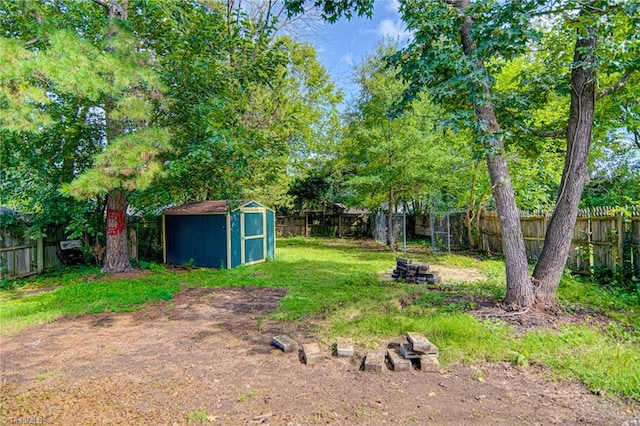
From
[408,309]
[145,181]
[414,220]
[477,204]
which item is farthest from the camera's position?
[414,220]

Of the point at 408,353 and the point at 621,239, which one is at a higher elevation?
the point at 621,239

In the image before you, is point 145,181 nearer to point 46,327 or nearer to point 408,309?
point 46,327

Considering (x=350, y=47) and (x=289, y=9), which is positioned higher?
(x=350, y=47)

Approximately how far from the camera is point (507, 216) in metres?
4.80

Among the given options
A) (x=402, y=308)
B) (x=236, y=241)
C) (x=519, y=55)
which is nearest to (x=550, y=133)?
(x=519, y=55)

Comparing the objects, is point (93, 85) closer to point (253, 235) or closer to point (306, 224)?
point (253, 235)

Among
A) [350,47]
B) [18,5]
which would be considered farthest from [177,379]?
[350,47]

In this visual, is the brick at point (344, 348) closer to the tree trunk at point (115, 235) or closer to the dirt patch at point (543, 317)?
the dirt patch at point (543, 317)

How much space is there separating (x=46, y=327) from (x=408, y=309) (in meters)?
4.66

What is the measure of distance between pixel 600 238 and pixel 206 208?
8377mm

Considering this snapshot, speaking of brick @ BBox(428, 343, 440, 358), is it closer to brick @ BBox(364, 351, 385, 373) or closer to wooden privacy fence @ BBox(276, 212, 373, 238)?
brick @ BBox(364, 351, 385, 373)

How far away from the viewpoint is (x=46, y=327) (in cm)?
436

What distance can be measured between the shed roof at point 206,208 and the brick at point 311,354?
5.35 m

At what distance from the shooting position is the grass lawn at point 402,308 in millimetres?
3281
